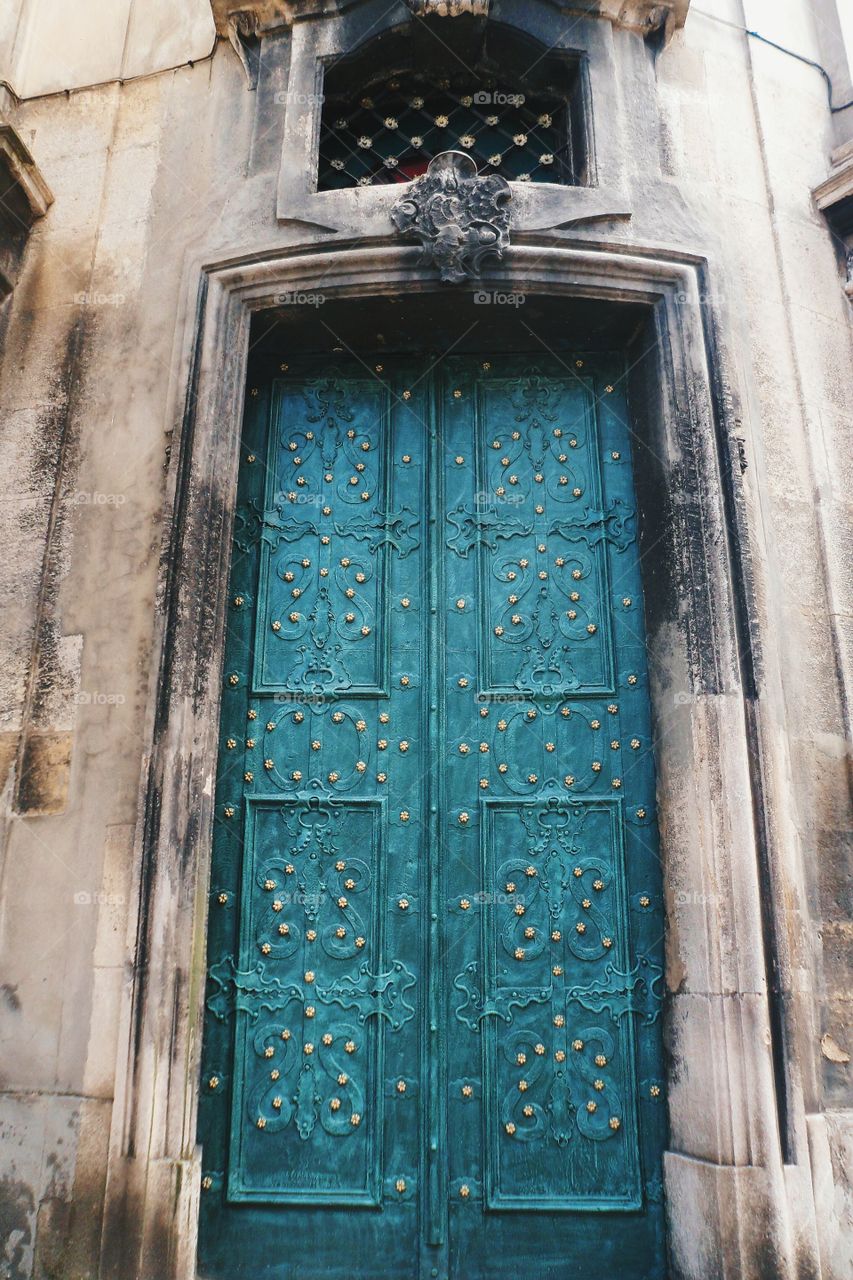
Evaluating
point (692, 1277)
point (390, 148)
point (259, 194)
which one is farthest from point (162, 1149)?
point (390, 148)

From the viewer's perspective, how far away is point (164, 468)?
3.90 metres

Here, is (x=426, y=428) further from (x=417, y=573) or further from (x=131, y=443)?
(x=131, y=443)

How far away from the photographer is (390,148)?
453 centimetres

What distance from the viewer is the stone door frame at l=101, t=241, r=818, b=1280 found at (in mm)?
3062

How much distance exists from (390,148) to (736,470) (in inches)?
86.8

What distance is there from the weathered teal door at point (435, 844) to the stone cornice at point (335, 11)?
1.52 m
